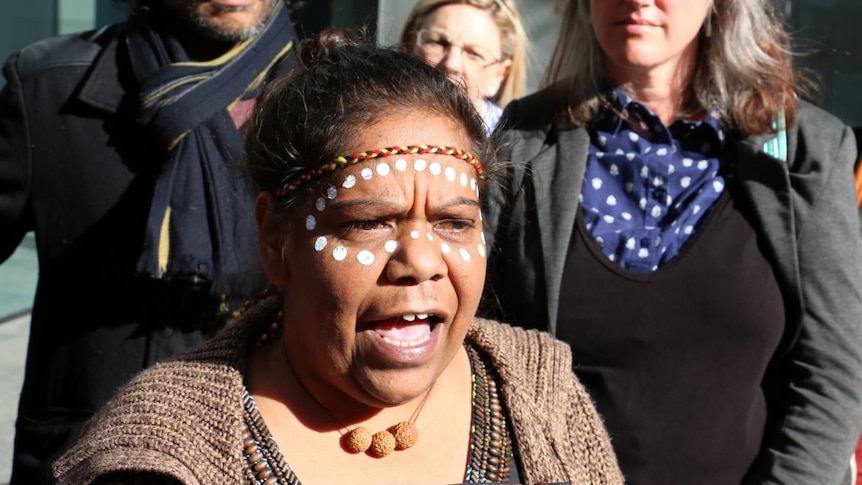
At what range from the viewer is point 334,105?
68.0 inches

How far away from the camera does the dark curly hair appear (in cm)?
171

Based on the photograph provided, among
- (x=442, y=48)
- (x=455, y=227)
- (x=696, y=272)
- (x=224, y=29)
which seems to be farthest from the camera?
(x=442, y=48)

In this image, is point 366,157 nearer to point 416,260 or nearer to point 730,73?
point 416,260

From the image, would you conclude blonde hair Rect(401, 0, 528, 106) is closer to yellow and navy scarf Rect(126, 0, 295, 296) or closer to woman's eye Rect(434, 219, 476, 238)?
yellow and navy scarf Rect(126, 0, 295, 296)

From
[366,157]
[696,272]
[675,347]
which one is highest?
[366,157]

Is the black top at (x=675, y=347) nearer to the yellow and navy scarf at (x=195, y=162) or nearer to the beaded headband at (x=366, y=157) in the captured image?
the beaded headband at (x=366, y=157)

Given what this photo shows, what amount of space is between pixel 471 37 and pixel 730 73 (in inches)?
45.1

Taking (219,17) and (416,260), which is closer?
(416,260)

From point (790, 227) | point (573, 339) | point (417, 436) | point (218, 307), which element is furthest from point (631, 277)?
point (218, 307)

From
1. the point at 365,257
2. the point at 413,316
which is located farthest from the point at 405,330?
the point at 365,257

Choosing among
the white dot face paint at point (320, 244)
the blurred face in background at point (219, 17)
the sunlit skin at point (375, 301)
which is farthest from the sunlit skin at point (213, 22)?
the white dot face paint at point (320, 244)

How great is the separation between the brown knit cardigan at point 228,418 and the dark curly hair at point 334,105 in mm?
297

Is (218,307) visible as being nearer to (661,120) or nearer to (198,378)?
(198,378)

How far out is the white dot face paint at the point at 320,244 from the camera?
1.66m
